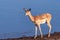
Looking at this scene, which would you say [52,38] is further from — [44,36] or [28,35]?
[28,35]

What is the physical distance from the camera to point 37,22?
63.7 feet

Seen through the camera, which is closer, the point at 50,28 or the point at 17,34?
the point at 50,28

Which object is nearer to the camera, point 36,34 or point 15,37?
point 36,34

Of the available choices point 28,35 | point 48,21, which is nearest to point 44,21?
point 48,21

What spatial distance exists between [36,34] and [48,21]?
42.1 inches

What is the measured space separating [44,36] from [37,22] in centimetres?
108

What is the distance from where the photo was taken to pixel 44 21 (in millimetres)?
19625

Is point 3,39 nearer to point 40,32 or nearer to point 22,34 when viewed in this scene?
point 22,34

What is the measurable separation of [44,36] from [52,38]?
0.74m

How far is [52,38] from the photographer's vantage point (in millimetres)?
19375

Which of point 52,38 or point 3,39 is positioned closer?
point 52,38

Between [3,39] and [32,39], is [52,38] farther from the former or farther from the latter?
[3,39]

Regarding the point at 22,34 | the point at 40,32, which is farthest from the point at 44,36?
the point at 22,34

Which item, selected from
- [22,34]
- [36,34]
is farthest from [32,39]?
[22,34]
